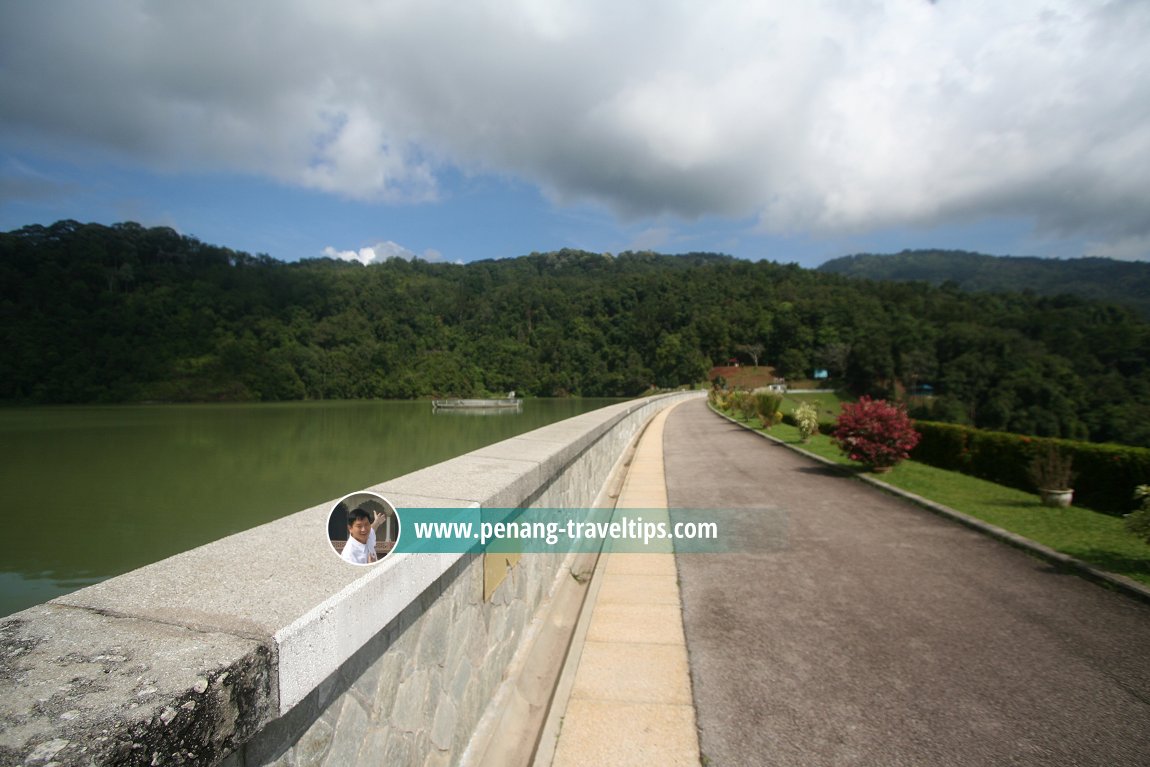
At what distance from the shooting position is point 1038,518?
808 centimetres

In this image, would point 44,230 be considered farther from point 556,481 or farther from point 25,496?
point 556,481

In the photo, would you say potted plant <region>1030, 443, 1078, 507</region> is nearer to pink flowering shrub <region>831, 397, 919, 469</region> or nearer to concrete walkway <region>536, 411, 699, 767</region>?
pink flowering shrub <region>831, 397, 919, 469</region>

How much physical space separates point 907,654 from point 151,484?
86.1 feet

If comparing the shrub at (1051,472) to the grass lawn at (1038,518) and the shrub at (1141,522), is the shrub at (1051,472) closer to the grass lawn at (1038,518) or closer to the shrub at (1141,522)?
the grass lawn at (1038,518)

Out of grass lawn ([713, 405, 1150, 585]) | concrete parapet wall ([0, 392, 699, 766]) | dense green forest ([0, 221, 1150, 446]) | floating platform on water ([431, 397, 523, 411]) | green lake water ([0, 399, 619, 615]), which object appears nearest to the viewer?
concrete parapet wall ([0, 392, 699, 766])

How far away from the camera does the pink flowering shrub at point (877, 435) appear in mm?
11109

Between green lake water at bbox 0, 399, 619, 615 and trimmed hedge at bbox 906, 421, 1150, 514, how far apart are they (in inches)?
718

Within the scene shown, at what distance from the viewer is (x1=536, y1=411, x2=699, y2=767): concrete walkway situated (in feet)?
9.50

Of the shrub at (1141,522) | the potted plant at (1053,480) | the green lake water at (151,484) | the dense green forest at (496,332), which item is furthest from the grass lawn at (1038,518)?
the dense green forest at (496,332)

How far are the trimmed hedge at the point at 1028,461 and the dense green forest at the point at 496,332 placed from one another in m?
48.5

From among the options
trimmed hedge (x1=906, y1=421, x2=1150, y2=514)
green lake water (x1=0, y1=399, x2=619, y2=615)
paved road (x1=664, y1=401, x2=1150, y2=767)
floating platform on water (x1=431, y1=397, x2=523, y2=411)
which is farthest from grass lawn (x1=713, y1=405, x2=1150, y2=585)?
floating platform on water (x1=431, y1=397, x2=523, y2=411)

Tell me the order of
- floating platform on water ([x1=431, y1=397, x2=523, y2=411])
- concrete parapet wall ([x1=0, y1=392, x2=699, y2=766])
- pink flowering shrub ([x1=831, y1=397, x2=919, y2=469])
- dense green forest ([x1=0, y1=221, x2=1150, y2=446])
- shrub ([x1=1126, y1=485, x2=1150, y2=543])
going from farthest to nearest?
floating platform on water ([x1=431, y1=397, x2=523, y2=411]) < dense green forest ([x1=0, y1=221, x2=1150, y2=446]) < pink flowering shrub ([x1=831, y1=397, x2=919, y2=469]) < shrub ([x1=1126, y1=485, x2=1150, y2=543]) < concrete parapet wall ([x1=0, y1=392, x2=699, y2=766])

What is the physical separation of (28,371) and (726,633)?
118m

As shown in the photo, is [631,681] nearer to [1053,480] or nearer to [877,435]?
[1053,480]
